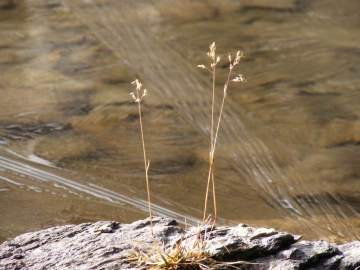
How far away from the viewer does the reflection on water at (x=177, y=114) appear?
10.0 ft

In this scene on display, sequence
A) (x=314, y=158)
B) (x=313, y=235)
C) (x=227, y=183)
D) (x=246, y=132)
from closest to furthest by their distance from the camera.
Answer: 1. (x=313, y=235)
2. (x=227, y=183)
3. (x=314, y=158)
4. (x=246, y=132)

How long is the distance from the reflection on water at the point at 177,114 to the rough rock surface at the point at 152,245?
103 cm

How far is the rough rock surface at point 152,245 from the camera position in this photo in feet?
5.63

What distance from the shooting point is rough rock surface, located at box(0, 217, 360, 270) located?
171 cm

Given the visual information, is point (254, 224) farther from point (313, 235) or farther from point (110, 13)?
point (110, 13)

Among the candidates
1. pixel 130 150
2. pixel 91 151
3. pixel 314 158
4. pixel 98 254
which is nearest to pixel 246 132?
pixel 314 158

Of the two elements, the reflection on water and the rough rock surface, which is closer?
the rough rock surface

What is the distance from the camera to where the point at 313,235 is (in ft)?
9.32

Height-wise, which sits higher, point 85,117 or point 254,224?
point 85,117

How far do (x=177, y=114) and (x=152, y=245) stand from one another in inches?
87.1

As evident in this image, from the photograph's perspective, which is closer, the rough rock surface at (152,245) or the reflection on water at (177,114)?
the rough rock surface at (152,245)

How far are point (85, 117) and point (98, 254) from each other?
87.6 inches

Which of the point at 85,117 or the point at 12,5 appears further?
the point at 12,5

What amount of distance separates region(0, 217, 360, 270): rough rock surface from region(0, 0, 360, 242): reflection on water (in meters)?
1.03
